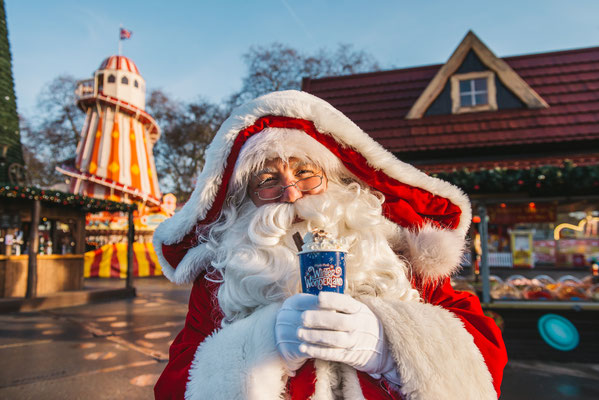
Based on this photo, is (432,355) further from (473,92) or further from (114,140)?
(114,140)

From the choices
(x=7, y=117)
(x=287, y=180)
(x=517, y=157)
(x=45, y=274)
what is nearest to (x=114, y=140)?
(x=7, y=117)

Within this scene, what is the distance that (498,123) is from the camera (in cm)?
813

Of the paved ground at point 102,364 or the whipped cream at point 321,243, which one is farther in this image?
the paved ground at point 102,364

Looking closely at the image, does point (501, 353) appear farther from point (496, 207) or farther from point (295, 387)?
point (496, 207)

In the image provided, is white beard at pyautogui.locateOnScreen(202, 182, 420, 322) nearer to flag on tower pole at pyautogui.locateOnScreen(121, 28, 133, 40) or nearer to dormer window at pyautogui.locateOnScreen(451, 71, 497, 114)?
dormer window at pyautogui.locateOnScreen(451, 71, 497, 114)

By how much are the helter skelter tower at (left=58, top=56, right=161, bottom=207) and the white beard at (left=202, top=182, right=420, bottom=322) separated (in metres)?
18.6

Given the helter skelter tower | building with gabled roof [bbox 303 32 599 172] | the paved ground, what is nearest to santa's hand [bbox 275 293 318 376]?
the paved ground

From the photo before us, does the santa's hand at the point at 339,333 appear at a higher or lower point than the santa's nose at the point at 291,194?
lower

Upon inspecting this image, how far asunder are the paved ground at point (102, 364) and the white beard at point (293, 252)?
2.99 m

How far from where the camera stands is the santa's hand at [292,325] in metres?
1.12

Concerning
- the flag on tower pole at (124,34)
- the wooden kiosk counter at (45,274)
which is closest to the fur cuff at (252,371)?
the wooden kiosk counter at (45,274)

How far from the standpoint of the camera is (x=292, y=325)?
1.13 metres

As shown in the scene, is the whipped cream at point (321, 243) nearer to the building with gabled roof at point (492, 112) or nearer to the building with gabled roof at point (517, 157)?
the building with gabled roof at point (517, 157)

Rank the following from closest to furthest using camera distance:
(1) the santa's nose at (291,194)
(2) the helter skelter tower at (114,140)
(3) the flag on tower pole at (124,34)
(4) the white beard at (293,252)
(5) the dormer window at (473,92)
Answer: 1. (4) the white beard at (293,252)
2. (1) the santa's nose at (291,194)
3. (5) the dormer window at (473,92)
4. (2) the helter skelter tower at (114,140)
5. (3) the flag on tower pole at (124,34)
